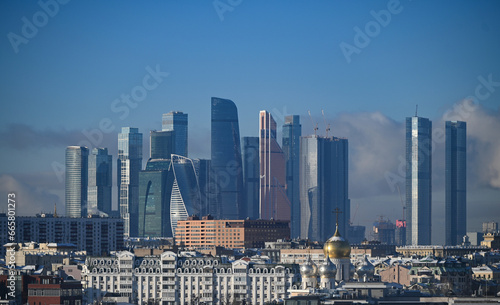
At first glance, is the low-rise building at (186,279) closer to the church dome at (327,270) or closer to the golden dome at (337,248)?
the golden dome at (337,248)

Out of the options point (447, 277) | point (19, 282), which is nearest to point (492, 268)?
point (447, 277)

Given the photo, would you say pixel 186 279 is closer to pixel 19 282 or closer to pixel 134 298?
pixel 134 298

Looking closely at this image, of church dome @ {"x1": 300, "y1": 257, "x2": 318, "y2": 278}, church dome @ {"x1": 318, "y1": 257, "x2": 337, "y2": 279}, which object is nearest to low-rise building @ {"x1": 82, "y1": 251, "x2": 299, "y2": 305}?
church dome @ {"x1": 300, "y1": 257, "x2": 318, "y2": 278}

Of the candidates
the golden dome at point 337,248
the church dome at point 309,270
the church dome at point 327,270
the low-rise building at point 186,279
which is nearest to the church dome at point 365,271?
the golden dome at point 337,248

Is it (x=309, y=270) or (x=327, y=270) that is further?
(x=309, y=270)

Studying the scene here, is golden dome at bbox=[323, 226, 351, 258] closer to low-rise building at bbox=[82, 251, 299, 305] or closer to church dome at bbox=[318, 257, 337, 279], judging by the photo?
low-rise building at bbox=[82, 251, 299, 305]

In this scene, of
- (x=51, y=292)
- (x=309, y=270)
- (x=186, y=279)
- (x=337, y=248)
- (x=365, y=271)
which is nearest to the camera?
(x=51, y=292)

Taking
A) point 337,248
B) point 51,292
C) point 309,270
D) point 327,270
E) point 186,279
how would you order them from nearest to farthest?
point 51,292 < point 327,270 < point 309,270 < point 337,248 < point 186,279

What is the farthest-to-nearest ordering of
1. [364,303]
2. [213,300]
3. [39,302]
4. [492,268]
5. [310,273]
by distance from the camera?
[492,268], [213,300], [310,273], [39,302], [364,303]

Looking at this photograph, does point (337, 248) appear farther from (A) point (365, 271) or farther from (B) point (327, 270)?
(B) point (327, 270)

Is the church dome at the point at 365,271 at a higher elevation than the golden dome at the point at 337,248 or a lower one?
lower

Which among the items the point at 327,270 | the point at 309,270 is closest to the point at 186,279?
the point at 309,270

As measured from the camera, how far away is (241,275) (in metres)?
152

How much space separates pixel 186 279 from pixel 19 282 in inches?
1025
